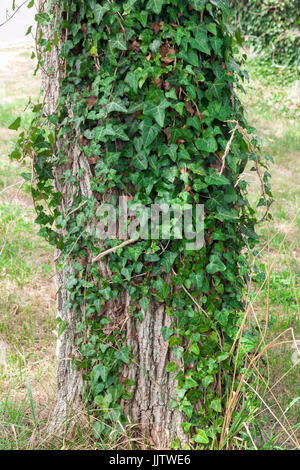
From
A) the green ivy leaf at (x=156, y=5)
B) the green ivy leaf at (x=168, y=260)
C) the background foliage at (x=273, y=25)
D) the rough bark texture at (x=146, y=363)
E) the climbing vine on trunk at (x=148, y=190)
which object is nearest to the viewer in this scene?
the green ivy leaf at (x=156, y=5)

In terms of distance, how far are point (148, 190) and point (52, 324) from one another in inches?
72.0

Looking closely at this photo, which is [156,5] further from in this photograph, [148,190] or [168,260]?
[168,260]

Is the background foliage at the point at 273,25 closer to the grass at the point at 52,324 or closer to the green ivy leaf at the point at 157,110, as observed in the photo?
the grass at the point at 52,324

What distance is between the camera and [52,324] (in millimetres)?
3318

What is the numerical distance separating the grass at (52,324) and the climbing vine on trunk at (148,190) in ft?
0.53

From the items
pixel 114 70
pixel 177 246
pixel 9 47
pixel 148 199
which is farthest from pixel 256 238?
pixel 9 47

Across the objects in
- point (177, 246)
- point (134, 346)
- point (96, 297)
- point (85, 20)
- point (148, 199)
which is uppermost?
point (85, 20)

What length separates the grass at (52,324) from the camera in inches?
82.4

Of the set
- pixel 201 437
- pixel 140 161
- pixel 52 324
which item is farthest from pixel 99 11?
pixel 52 324

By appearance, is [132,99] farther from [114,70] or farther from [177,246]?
[177,246]

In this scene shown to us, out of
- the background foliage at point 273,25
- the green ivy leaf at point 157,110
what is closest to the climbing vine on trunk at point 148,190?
the green ivy leaf at point 157,110

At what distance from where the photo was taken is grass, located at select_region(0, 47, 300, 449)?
2.09 m

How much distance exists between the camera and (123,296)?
204 centimetres

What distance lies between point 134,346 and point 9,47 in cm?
1205
